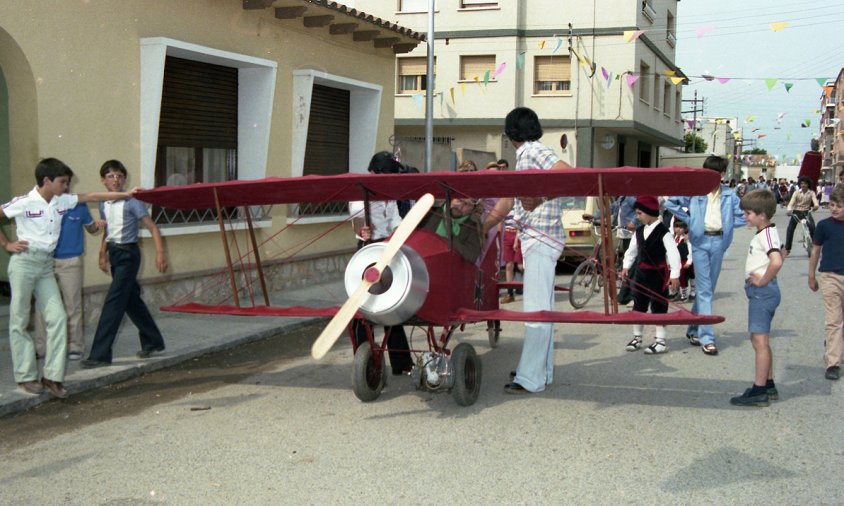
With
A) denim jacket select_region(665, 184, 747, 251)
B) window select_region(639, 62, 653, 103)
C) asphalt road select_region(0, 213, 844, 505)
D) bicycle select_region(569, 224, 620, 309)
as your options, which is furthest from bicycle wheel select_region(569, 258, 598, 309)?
window select_region(639, 62, 653, 103)

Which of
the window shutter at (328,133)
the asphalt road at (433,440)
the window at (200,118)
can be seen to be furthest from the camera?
the window shutter at (328,133)

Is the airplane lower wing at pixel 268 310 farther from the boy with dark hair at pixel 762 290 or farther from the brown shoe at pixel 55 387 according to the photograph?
the boy with dark hair at pixel 762 290

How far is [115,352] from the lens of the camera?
7.94 meters

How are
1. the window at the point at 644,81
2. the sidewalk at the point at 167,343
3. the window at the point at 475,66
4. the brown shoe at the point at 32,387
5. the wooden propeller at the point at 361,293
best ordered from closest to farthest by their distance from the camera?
the wooden propeller at the point at 361,293 < the brown shoe at the point at 32,387 < the sidewalk at the point at 167,343 < the window at the point at 475,66 < the window at the point at 644,81

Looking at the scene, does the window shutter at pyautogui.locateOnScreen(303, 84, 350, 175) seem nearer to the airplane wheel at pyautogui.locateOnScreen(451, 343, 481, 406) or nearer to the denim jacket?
the denim jacket

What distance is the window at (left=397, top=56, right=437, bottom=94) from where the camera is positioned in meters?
30.0

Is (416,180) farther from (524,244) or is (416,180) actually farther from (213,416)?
(213,416)

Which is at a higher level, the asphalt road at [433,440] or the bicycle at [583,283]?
the bicycle at [583,283]

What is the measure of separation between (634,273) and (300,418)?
14.3 ft

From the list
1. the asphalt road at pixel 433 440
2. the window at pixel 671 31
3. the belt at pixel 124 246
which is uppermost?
the window at pixel 671 31

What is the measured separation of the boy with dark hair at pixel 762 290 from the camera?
596cm

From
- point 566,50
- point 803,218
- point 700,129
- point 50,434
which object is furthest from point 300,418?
point 700,129

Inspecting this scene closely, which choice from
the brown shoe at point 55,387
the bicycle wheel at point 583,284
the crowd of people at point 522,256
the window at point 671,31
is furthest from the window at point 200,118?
the window at point 671,31

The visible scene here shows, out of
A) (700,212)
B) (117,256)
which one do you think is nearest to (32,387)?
(117,256)
